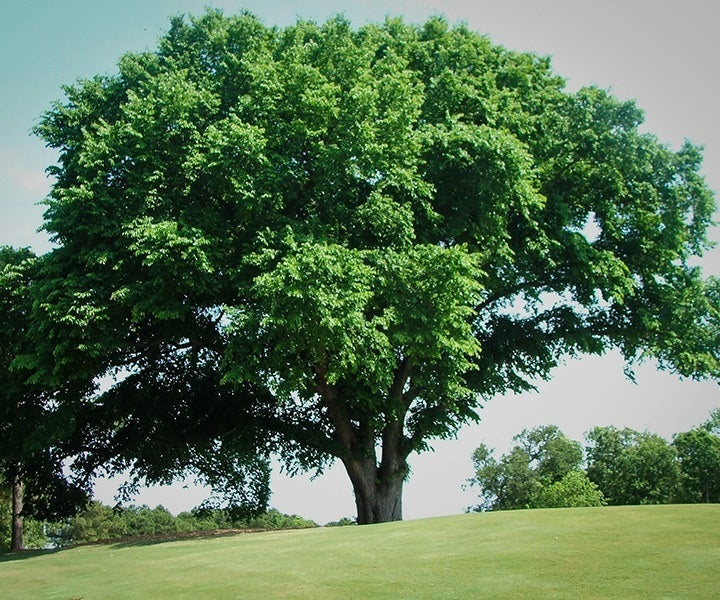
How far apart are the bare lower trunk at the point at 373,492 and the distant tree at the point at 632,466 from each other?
38947 millimetres

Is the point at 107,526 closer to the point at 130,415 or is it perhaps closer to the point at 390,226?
the point at 130,415

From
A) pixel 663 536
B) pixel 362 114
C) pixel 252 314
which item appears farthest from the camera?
pixel 362 114

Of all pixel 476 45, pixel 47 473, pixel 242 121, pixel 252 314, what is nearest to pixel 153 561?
pixel 252 314

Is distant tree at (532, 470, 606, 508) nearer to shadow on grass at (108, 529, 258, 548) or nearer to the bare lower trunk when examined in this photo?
the bare lower trunk

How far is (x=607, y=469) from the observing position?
200ft

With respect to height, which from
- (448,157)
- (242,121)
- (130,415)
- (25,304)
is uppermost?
(242,121)

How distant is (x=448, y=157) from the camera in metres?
21.2

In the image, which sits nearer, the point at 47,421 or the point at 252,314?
the point at 252,314

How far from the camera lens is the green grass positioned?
8.87m

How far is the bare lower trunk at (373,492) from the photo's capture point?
24938mm

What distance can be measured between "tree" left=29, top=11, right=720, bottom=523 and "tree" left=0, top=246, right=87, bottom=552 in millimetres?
1942

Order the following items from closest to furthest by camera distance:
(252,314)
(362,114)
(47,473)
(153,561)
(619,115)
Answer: (153,561)
(252,314)
(362,114)
(619,115)
(47,473)

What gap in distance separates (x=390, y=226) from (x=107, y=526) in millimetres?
80034

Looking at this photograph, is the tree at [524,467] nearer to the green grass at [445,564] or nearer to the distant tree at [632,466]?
the distant tree at [632,466]
